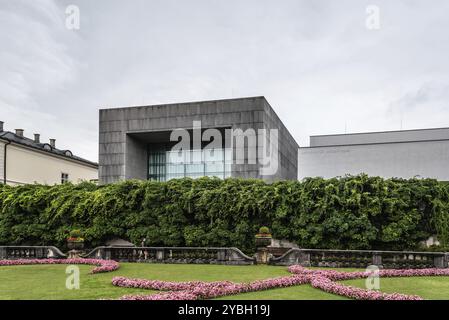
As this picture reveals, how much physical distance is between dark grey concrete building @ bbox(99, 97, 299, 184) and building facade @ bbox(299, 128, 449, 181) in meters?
3.78

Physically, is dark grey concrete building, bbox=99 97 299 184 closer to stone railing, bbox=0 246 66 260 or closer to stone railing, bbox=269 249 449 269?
stone railing, bbox=269 249 449 269

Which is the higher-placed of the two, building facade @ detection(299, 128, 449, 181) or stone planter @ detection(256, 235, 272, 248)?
building facade @ detection(299, 128, 449, 181)

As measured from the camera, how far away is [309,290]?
1044 cm

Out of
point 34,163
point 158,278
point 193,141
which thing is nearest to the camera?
point 158,278

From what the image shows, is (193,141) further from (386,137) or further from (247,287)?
(247,287)

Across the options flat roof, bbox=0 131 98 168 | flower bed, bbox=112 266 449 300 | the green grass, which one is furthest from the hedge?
flat roof, bbox=0 131 98 168

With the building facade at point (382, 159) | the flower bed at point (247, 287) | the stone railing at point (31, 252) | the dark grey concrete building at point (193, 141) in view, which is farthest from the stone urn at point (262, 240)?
the building facade at point (382, 159)

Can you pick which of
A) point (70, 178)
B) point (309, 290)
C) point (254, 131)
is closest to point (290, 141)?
point (254, 131)

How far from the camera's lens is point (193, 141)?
36.9 m

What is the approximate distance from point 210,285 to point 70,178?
1594 inches

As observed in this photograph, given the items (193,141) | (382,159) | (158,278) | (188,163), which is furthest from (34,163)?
(382,159)

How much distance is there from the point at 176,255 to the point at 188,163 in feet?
65.8

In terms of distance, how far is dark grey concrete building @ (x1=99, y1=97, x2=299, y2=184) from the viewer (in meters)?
33.1
